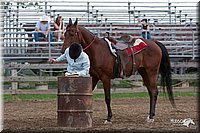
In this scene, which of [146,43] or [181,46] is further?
[181,46]

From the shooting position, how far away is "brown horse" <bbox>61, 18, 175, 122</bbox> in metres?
11.5

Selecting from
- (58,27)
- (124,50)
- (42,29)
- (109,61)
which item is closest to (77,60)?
(109,61)

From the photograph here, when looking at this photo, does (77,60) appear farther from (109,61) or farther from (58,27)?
(58,27)

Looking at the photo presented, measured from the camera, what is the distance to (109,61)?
39.0 feet

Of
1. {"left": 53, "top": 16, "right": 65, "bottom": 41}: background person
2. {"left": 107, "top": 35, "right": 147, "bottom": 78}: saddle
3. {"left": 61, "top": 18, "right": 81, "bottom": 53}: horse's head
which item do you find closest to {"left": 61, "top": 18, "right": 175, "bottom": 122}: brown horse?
{"left": 61, "top": 18, "right": 81, "bottom": 53}: horse's head

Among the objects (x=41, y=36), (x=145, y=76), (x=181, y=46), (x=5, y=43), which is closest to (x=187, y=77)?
(x=181, y=46)

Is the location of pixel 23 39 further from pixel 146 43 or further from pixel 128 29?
pixel 146 43

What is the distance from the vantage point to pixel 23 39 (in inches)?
966

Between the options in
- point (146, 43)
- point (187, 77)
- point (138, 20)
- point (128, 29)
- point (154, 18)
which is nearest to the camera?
point (146, 43)

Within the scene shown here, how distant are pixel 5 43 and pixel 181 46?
7977 mm

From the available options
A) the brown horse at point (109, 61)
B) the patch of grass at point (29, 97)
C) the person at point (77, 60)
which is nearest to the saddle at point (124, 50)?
the brown horse at point (109, 61)

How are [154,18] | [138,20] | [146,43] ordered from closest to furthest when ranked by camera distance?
[146,43]
[138,20]
[154,18]

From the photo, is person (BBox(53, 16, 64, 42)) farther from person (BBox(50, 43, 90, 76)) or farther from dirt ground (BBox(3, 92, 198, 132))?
person (BBox(50, 43, 90, 76))

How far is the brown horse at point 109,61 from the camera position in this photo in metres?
11.5
